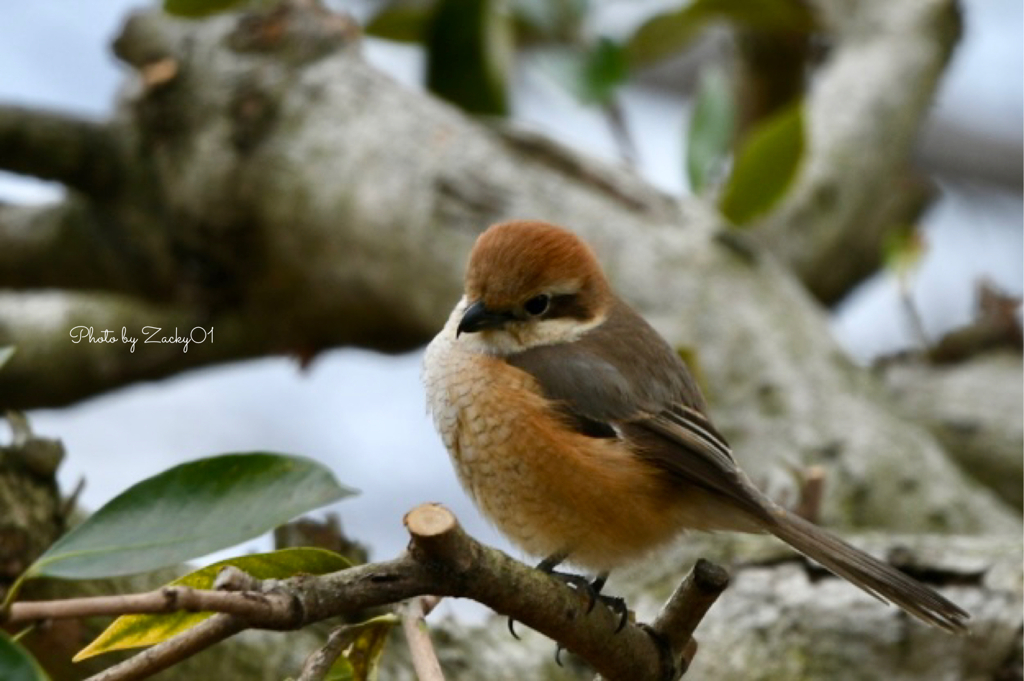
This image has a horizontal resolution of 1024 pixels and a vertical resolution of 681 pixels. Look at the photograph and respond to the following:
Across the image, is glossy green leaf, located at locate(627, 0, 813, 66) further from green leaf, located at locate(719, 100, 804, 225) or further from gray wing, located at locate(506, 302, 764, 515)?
gray wing, located at locate(506, 302, 764, 515)

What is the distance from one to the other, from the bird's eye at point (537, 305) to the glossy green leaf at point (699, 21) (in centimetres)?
215

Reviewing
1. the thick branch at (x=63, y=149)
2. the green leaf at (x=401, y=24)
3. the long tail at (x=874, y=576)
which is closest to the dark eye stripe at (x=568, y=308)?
the long tail at (x=874, y=576)

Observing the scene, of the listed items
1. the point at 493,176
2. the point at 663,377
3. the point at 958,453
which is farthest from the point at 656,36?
the point at 663,377

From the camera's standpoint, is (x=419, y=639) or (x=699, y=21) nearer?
(x=419, y=639)

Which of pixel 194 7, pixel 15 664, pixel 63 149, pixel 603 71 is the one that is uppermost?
pixel 194 7

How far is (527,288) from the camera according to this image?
2936 millimetres

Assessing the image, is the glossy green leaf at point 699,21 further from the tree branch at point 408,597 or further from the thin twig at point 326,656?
the thin twig at point 326,656

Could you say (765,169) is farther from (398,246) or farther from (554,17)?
(554,17)

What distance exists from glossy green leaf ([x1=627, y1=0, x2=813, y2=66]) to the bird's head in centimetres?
207

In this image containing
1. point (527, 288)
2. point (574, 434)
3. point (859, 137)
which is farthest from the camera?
point (859, 137)

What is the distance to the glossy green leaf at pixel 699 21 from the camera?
15.8 ft

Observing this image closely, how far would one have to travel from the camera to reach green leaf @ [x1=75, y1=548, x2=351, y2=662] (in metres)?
1.84

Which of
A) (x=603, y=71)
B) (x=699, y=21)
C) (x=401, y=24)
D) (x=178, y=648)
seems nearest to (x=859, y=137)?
(x=699, y=21)

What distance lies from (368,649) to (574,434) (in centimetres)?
85
